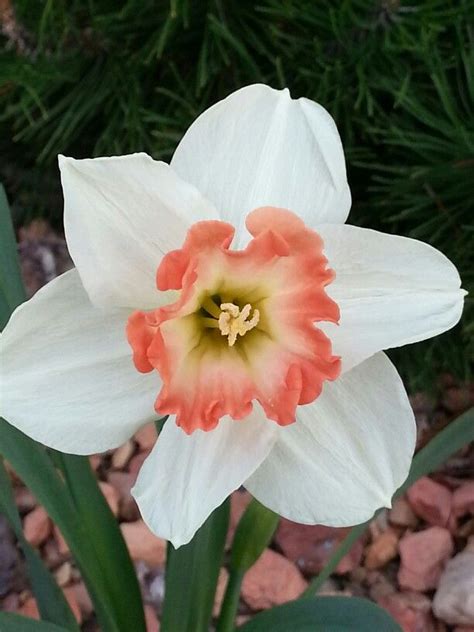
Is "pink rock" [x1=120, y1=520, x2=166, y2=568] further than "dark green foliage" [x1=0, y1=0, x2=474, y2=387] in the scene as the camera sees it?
Yes

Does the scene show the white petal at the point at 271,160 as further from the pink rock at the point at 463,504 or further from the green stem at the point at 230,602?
the pink rock at the point at 463,504

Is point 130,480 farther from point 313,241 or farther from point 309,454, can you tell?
point 313,241

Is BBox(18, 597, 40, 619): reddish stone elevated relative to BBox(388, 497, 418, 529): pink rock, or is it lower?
elevated

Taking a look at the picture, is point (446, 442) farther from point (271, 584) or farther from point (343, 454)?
point (271, 584)

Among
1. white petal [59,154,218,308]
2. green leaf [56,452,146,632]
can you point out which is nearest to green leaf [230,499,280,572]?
green leaf [56,452,146,632]

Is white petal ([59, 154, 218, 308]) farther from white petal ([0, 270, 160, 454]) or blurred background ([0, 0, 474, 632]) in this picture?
blurred background ([0, 0, 474, 632])

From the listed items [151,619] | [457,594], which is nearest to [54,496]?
[151,619]

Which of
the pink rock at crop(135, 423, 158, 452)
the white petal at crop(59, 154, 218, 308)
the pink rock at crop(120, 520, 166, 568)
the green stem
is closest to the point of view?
the white petal at crop(59, 154, 218, 308)

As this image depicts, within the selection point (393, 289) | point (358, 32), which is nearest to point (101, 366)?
point (393, 289)
